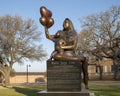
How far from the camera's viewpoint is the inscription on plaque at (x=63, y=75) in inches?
585

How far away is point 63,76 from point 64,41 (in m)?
1.81

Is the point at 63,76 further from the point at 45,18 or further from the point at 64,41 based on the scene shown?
the point at 45,18

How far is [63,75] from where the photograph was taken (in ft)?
49.1

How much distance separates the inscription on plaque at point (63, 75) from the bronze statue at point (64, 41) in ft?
1.37

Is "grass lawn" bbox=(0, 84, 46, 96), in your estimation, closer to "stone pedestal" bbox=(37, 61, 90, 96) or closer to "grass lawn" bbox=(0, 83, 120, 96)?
"grass lawn" bbox=(0, 83, 120, 96)

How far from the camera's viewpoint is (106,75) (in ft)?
220

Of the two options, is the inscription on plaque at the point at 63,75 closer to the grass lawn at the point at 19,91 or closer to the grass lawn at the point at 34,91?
the grass lawn at the point at 34,91

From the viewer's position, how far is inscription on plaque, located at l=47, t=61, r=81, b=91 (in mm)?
14867

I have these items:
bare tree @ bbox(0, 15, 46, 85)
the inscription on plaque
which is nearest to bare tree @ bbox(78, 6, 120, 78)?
bare tree @ bbox(0, 15, 46, 85)

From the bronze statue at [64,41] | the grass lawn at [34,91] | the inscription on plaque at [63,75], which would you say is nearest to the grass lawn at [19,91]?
the grass lawn at [34,91]

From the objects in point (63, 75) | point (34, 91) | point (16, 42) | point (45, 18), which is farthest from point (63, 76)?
point (16, 42)

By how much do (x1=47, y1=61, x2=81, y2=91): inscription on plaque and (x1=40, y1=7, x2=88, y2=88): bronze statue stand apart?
1.37ft

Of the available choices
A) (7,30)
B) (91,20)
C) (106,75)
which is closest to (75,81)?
(7,30)

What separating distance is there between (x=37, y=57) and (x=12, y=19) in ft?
23.0
